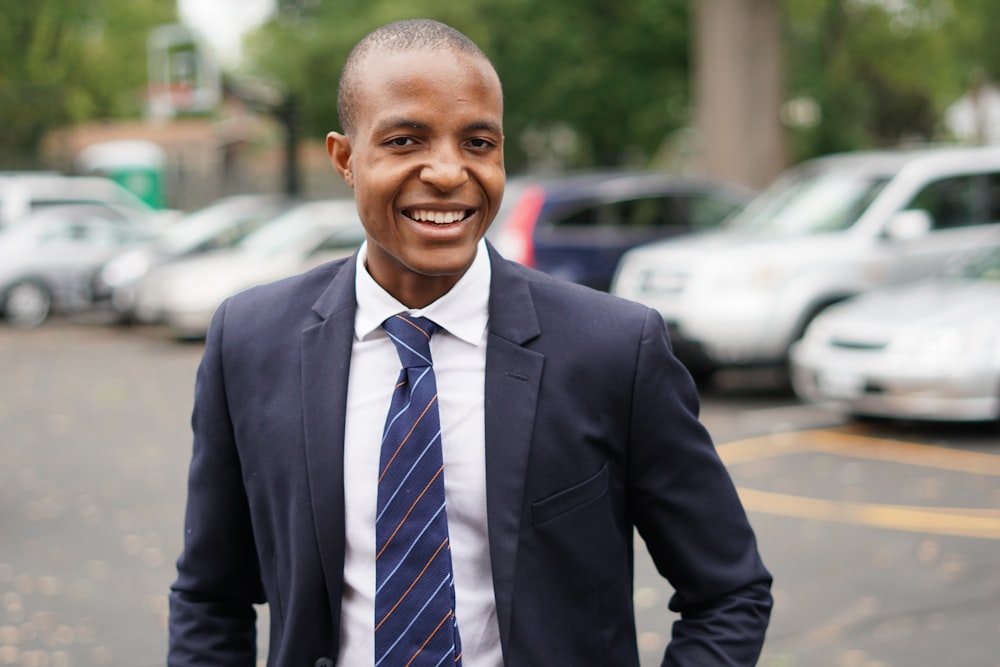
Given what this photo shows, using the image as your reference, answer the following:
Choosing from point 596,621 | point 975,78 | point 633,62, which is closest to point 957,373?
point 596,621

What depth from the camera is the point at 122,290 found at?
17.9 m

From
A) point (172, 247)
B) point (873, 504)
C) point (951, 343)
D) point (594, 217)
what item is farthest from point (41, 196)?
point (873, 504)

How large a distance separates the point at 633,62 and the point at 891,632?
85.9 feet

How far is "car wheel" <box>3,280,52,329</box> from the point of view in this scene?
60.5ft

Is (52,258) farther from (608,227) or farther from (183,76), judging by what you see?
(183,76)

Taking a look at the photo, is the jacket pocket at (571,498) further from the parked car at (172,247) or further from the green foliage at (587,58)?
the green foliage at (587,58)

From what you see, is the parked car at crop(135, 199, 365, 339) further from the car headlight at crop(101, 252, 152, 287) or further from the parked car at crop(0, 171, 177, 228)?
the parked car at crop(0, 171, 177, 228)

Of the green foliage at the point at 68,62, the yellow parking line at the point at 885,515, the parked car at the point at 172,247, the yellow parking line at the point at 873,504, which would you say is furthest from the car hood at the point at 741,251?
the green foliage at the point at 68,62

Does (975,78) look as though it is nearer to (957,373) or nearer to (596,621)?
(957,373)

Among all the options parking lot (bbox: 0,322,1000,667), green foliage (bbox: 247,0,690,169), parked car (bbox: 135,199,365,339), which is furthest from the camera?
green foliage (bbox: 247,0,690,169)

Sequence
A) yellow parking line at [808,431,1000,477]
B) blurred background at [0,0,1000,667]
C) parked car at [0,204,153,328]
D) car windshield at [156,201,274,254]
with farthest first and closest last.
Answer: parked car at [0,204,153,328], car windshield at [156,201,274,254], yellow parking line at [808,431,1000,477], blurred background at [0,0,1000,667]

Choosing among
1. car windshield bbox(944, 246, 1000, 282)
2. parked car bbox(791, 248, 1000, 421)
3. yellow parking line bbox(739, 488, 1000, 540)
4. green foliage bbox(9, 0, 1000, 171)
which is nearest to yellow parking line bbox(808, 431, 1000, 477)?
parked car bbox(791, 248, 1000, 421)

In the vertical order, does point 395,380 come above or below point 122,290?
above

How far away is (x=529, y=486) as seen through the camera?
185 centimetres
